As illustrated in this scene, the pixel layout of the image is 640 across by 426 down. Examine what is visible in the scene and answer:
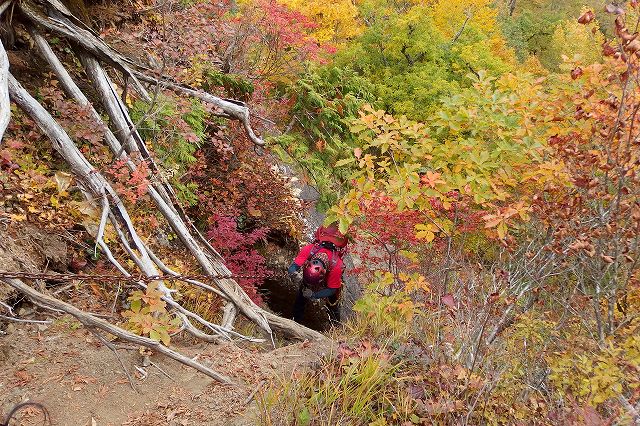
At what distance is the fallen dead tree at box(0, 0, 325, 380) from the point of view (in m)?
3.65

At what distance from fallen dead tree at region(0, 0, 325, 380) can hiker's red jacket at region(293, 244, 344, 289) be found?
1350mm

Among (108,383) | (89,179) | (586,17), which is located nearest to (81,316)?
(108,383)

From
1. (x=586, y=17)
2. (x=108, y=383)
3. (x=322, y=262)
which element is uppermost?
(x=586, y=17)

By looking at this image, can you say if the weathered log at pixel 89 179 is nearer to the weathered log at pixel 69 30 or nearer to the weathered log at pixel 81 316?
the weathered log at pixel 81 316

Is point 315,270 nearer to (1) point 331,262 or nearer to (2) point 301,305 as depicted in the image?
(1) point 331,262

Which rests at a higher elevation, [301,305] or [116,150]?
[116,150]

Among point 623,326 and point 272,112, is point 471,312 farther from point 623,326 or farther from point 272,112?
point 272,112

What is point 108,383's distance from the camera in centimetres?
307

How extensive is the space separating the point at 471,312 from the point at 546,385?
0.92 metres

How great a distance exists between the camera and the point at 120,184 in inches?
150

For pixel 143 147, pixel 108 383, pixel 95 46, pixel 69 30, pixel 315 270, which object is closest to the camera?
pixel 108 383

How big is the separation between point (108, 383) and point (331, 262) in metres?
3.36

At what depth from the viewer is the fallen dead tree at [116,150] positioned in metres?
3.65

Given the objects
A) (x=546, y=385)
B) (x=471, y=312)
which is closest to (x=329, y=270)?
(x=471, y=312)
